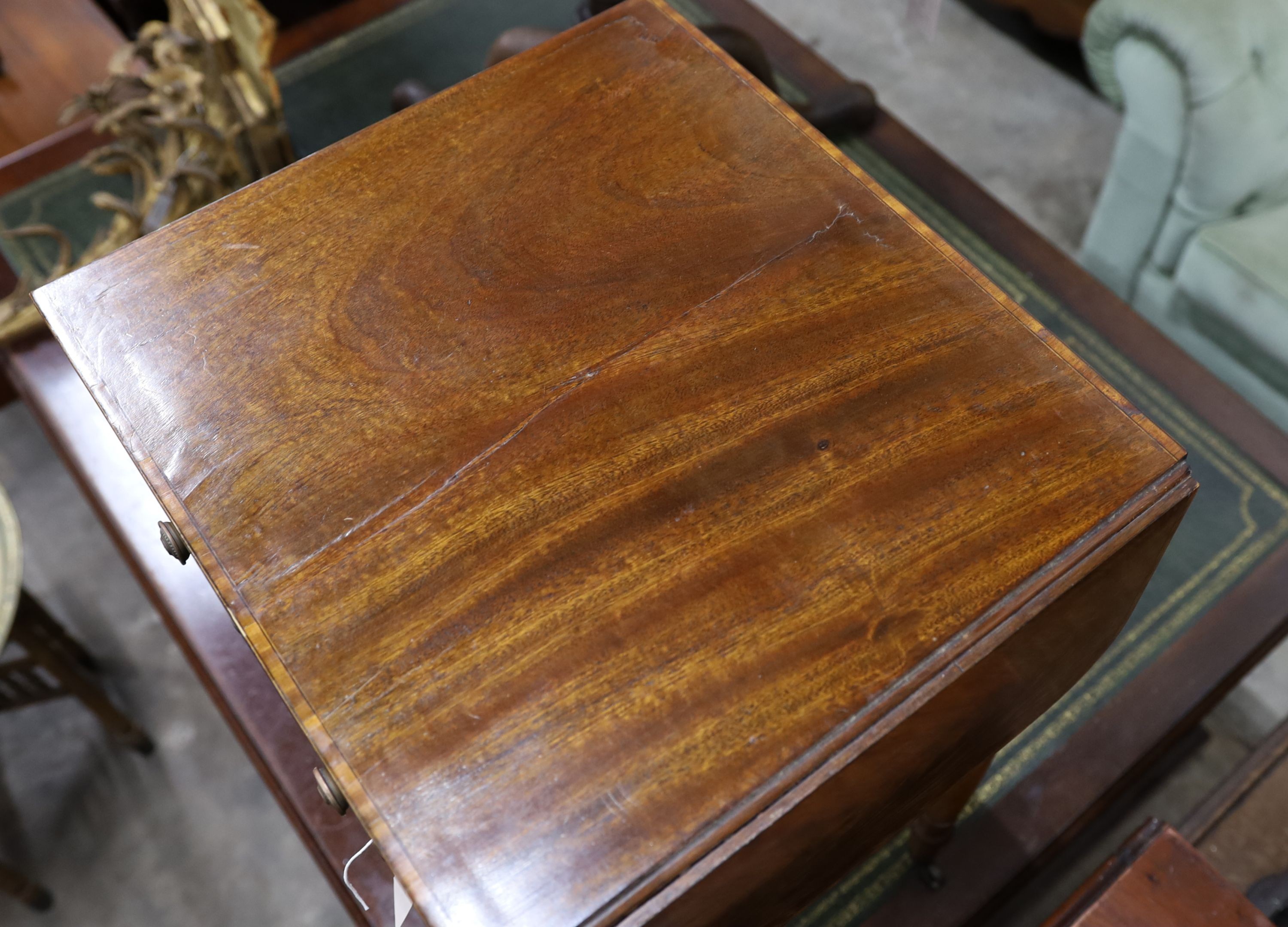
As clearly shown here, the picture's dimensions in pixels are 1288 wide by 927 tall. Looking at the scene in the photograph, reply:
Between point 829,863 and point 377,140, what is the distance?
2.25 feet

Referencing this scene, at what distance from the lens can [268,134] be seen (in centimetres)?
187

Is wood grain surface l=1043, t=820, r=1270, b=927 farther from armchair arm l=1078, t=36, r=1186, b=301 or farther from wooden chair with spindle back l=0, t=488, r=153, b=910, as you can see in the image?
wooden chair with spindle back l=0, t=488, r=153, b=910

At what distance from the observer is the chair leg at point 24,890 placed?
64.2 inches

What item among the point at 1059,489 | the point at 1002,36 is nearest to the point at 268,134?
the point at 1059,489

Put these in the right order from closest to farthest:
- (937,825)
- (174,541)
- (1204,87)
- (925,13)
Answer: (174,541), (925,13), (937,825), (1204,87)

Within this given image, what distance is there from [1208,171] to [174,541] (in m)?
1.64

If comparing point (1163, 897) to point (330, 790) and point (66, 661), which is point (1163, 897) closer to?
point (330, 790)

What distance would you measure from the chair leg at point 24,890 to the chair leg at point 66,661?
9.5 inches

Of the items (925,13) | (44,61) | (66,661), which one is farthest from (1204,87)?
(44,61)

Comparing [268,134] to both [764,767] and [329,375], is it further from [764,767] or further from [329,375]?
[764,767]

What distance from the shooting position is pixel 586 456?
0.78 meters

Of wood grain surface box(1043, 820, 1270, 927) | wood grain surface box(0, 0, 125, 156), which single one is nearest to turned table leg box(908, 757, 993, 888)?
wood grain surface box(1043, 820, 1270, 927)

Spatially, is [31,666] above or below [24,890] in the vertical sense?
above

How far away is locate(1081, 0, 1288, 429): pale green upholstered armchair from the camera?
165cm
